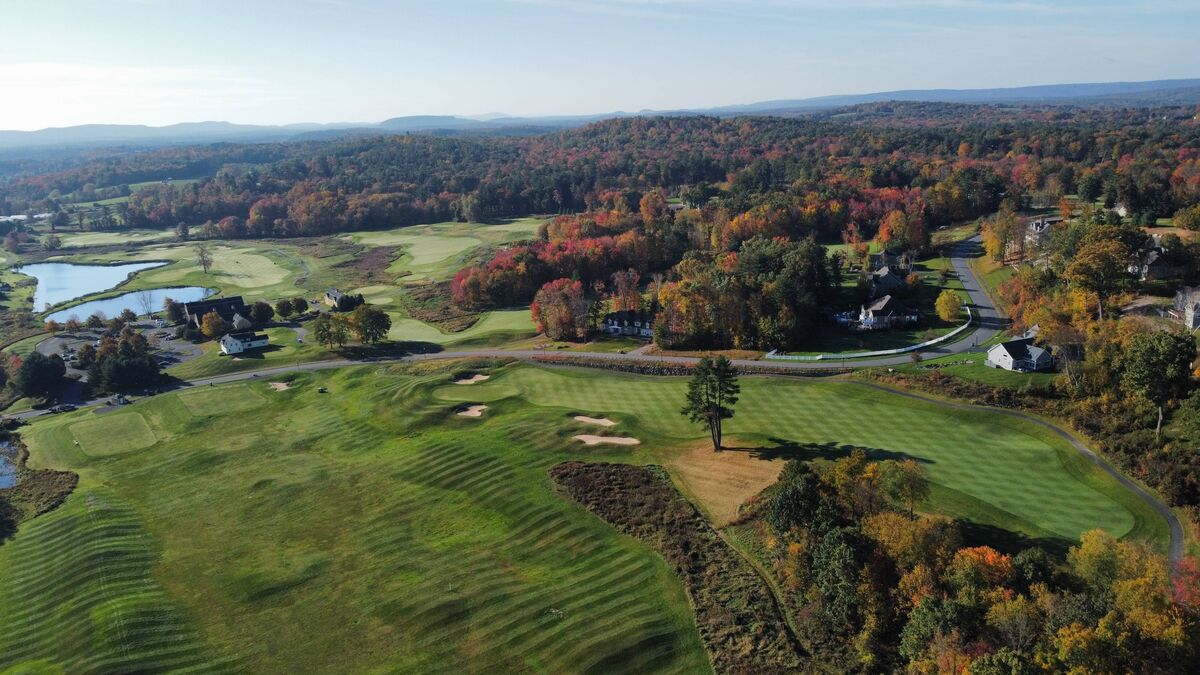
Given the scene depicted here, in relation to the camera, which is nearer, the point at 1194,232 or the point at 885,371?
the point at 885,371

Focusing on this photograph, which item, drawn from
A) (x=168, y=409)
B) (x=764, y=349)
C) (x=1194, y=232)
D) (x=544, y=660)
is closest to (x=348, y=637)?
(x=544, y=660)

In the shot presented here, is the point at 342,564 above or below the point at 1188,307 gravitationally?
below

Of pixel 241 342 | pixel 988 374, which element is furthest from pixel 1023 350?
pixel 241 342

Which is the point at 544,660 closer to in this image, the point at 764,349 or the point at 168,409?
the point at 764,349

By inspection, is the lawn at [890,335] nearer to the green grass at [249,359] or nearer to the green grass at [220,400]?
the green grass at [220,400]

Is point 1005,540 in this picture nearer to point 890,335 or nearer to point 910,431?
point 910,431

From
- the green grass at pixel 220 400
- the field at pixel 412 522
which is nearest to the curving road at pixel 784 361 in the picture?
the field at pixel 412 522
